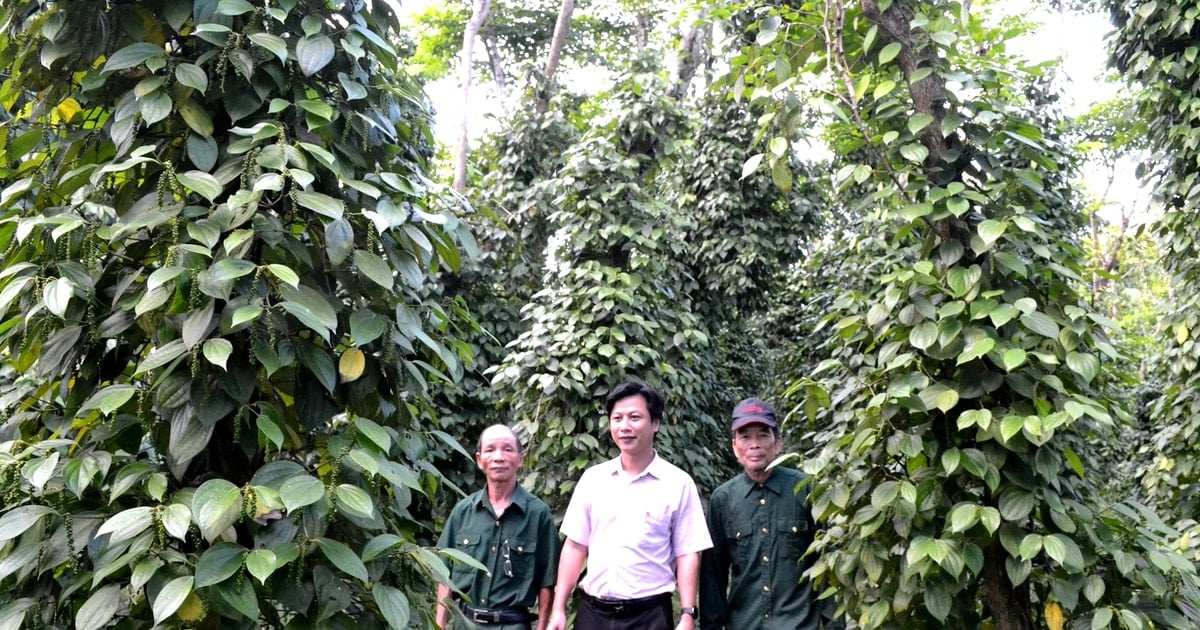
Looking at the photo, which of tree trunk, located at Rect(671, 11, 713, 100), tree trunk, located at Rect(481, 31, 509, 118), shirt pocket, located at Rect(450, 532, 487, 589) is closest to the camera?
shirt pocket, located at Rect(450, 532, 487, 589)

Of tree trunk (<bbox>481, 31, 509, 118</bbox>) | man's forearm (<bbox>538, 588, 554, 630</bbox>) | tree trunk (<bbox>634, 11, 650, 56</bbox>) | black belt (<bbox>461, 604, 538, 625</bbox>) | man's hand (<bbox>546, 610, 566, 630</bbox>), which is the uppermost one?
tree trunk (<bbox>634, 11, 650, 56</bbox>)

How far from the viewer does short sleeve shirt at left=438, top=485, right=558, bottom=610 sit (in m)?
2.78

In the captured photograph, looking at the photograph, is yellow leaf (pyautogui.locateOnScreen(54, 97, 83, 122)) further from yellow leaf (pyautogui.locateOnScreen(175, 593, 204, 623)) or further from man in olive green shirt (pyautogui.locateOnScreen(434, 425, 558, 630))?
man in olive green shirt (pyautogui.locateOnScreen(434, 425, 558, 630))

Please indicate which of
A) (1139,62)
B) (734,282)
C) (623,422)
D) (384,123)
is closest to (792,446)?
(734,282)

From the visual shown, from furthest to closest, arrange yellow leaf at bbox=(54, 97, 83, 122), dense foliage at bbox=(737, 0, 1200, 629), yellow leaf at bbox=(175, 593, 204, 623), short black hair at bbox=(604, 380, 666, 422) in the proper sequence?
short black hair at bbox=(604, 380, 666, 422)
dense foliage at bbox=(737, 0, 1200, 629)
yellow leaf at bbox=(54, 97, 83, 122)
yellow leaf at bbox=(175, 593, 204, 623)

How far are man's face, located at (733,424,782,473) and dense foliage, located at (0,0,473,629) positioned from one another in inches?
46.5

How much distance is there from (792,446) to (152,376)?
681 cm

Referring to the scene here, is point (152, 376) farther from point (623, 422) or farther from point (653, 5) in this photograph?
point (653, 5)

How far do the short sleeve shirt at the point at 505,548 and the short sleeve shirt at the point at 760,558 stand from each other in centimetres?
48

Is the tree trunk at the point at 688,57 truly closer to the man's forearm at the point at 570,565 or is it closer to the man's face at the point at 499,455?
the man's face at the point at 499,455

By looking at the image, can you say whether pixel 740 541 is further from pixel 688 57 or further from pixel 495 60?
pixel 495 60

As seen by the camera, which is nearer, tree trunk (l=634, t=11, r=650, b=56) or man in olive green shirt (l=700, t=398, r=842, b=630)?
man in olive green shirt (l=700, t=398, r=842, b=630)

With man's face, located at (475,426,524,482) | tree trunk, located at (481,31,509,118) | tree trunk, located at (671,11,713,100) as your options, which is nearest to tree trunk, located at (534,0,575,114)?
tree trunk, located at (671,11,713,100)

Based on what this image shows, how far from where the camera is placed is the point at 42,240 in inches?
61.0
